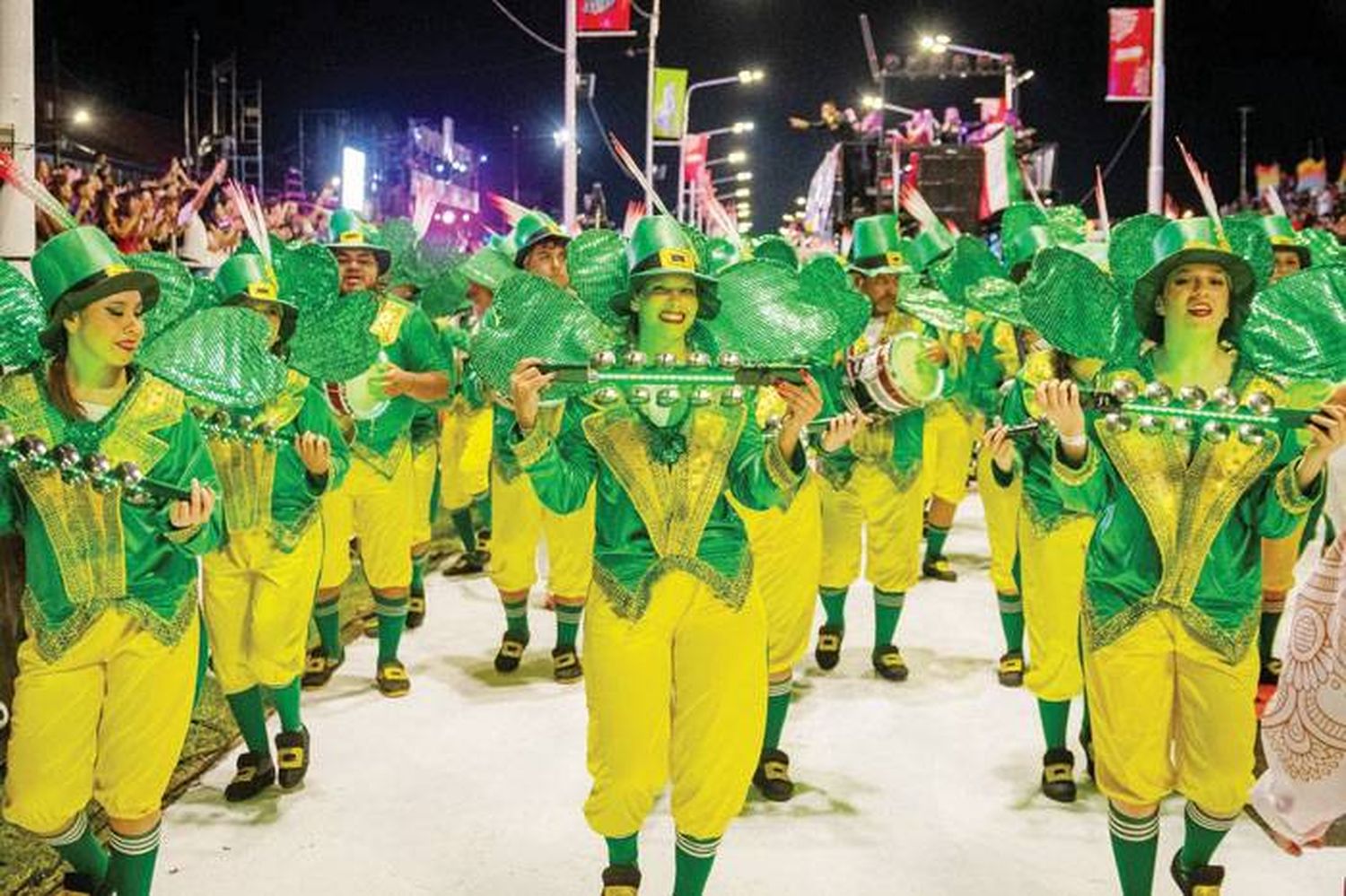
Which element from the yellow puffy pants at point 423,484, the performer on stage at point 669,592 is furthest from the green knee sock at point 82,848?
the yellow puffy pants at point 423,484

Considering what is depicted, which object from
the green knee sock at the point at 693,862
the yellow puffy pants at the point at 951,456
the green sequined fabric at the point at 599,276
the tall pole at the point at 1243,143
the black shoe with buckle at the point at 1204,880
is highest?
the tall pole at the point at 1243,143

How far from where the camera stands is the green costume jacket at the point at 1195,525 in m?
3.73

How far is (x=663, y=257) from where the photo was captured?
3.92m

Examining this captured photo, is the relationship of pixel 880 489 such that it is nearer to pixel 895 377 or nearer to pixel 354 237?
pixel 895 377

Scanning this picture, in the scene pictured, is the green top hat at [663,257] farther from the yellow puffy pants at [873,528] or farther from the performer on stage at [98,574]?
the yellow puffy pants at [873,528]

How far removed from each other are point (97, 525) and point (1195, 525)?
3007mm

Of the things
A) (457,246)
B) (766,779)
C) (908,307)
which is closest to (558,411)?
(766,779)

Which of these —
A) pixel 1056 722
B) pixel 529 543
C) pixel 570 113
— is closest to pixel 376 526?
pixel 529 543

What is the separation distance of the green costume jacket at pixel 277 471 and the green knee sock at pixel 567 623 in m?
2.04

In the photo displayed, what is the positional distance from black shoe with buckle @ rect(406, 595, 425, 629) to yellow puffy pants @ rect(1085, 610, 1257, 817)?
204 inches

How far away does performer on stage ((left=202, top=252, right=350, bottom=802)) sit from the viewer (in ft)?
16.6

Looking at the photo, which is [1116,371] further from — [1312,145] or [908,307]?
[1312,145]

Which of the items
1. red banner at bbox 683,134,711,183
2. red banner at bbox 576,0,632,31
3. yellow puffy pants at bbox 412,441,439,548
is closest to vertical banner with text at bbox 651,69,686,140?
red banner at bbox 683,134,711,183

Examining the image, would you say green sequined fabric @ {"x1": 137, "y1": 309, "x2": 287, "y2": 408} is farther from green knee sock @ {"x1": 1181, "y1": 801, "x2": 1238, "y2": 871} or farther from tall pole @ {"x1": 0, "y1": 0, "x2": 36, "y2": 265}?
green knee sock @ {"x1": 1181, "y1": 801, "x2": 1238, "y2": 871}
